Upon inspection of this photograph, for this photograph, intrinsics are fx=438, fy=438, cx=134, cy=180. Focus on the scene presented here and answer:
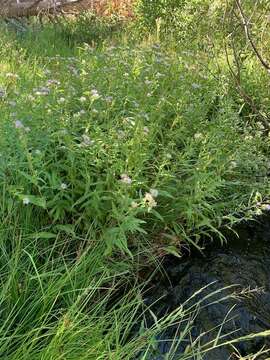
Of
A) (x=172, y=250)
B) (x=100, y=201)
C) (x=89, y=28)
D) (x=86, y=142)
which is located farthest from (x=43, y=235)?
(x=89, y=28)

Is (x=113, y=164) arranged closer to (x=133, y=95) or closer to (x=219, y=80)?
(x=133, y=95)

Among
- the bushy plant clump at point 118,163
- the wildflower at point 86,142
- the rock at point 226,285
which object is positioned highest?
the wildflower at point 86,142

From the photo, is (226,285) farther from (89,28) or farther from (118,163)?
(89,28)

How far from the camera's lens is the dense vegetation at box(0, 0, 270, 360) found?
1.97 metres

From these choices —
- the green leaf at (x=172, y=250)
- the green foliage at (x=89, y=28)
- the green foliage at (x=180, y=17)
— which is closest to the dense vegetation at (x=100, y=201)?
the green leaf at (x=172, y=250)

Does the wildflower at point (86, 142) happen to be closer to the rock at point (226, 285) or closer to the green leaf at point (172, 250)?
the green leaf at point (172, 250)

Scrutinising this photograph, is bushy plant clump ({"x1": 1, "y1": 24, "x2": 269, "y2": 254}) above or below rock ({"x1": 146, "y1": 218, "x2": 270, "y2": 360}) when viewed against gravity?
above

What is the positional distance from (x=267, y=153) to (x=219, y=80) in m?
0.78

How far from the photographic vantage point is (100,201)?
2.44m

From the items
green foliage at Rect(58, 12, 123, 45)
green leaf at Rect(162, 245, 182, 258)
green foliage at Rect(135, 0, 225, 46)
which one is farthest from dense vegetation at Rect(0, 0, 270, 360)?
green foliage at Rect(58, 12, 123, 45)

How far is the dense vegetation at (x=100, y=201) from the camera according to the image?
6.48 feet

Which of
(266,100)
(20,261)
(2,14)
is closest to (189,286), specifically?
(20,261)

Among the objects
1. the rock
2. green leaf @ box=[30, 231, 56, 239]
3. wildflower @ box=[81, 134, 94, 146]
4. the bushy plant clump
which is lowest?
the rock

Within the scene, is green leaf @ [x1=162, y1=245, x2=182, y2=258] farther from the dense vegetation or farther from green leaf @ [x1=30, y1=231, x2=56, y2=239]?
green leaf @ [x1=30, y1=231, x2=56, y2=239]
